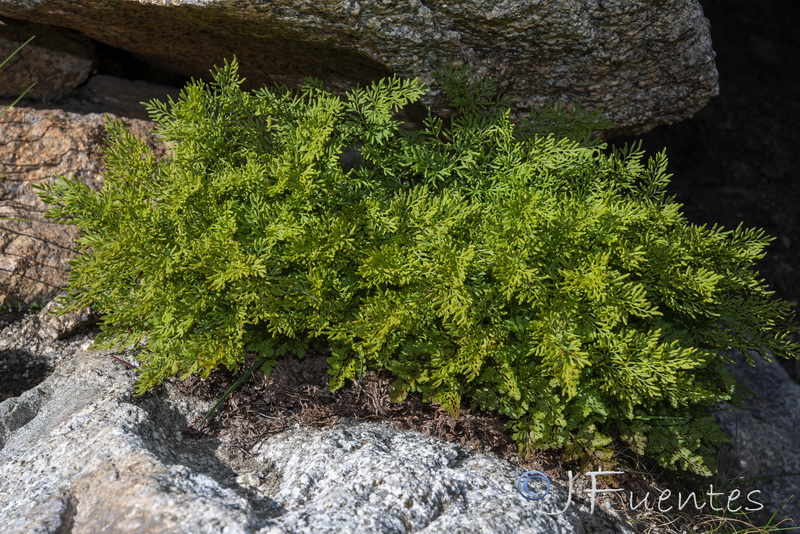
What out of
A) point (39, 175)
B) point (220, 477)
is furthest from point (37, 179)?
point (220, 477)

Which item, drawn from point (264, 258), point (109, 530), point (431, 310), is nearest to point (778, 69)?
point (431, 310)

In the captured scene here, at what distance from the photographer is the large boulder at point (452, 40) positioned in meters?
3.10

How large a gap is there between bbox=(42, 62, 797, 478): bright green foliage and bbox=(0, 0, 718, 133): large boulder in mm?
434

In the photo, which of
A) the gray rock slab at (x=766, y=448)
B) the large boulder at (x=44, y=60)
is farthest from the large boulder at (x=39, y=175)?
the gray rock slab at (x=766, y=448)

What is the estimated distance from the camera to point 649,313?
2656 millimetres

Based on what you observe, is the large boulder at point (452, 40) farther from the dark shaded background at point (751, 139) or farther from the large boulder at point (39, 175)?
the dark shaded background at point (751, 139)

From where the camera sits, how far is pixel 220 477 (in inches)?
98.3

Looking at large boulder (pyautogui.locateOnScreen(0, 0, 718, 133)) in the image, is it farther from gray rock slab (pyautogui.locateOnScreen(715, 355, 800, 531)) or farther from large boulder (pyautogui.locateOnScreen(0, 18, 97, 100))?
gray rock slab (pyautogui.locateOnScreen(715, 355, 800, 531))

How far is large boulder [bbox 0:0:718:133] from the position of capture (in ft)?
10.2

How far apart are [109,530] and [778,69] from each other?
20.5 ft

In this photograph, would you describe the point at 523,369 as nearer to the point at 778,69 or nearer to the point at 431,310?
the point at 431,310

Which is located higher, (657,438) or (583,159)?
(583,159)

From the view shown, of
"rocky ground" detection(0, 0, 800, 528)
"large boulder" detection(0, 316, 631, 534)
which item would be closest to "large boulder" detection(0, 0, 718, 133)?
"rocky ground" detection(0, 0, 800, 528)

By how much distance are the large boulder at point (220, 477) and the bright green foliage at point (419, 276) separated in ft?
0.68
